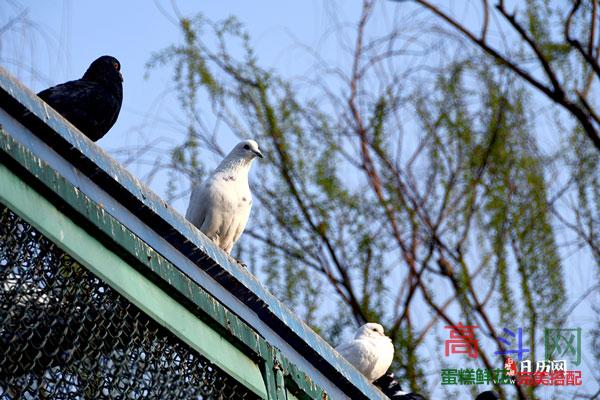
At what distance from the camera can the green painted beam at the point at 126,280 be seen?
2004mm

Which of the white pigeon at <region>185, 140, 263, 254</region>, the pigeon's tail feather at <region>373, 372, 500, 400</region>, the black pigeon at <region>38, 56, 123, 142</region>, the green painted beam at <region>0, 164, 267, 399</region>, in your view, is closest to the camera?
the green painted beam at <region>0, 164, 267, 399</region>

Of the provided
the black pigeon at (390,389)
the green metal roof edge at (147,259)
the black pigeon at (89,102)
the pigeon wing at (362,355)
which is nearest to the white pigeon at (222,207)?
the black pigeon at (89,102)

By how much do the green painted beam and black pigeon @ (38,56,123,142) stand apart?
1.93 metres

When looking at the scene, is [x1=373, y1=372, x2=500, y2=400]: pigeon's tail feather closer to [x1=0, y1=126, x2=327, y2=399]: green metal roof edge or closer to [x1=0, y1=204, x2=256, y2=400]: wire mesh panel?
[x1=0, y1=126, x2=327, y2=399]: green metal roof edge

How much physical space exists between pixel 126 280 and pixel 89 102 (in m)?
2.18

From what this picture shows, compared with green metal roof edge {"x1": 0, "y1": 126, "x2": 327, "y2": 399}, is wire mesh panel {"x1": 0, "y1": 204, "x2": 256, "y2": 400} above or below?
below

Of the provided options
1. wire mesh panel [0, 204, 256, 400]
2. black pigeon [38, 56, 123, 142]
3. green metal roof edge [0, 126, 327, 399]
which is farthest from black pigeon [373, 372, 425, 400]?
wire mesh panel [0, 204, 256, 400]

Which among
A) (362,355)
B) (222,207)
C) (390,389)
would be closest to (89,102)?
(222,207)

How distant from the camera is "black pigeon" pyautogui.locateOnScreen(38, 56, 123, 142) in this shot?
4161 mm

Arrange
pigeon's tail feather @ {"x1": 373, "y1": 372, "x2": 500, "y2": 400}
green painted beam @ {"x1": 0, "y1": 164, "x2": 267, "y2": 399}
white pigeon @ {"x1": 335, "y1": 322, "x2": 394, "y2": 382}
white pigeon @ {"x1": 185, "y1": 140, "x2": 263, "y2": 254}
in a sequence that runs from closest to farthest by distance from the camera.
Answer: green painted beam @ {"x1": 0, "y1": 164, "x2": 267, "y2": 399} < white pigeon @ {"x1": 185, "y1": 140, "x2": 263, "y2": 254} < pigeon's tail feather @ {"x1": 373, "y1": 372, "x2": 500, "y2": 400} < white pigeon @ {"x1": 335, "y1": 322, "x2": 394, "y2": 382}

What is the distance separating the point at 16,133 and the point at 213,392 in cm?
65

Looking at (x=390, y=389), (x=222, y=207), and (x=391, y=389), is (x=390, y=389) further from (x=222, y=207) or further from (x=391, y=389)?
(x=222, y=207)

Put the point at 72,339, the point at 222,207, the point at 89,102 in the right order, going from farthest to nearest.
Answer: the point at 222,207
the point at 89,102
the point at 72,339

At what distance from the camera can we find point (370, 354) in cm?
547
